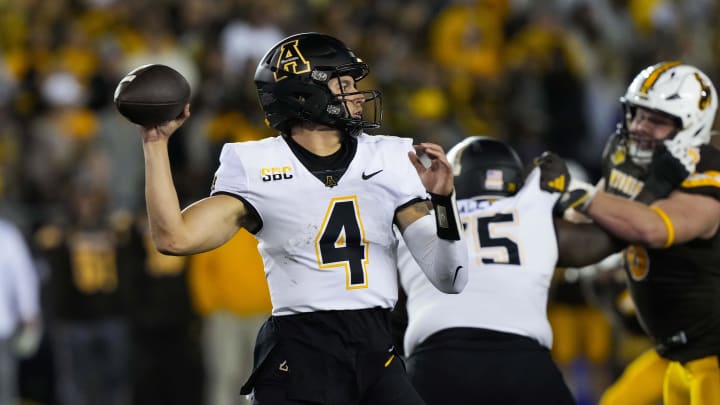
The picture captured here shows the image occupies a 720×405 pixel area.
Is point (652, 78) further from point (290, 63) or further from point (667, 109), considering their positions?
point (290, 63)

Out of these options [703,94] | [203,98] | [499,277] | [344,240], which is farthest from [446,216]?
[203,98]

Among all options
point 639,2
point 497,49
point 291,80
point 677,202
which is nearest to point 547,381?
point 677,202

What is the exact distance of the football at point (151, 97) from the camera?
370 centimetres

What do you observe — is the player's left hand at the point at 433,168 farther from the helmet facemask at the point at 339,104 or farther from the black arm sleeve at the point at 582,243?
the black arm sleeve at the point at 582,243

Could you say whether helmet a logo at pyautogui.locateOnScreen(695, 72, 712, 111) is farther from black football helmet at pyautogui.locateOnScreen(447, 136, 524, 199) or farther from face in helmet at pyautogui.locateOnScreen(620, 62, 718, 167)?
black football helmet at pyautogui.locateOnScreen(447, 136, 524, 199)

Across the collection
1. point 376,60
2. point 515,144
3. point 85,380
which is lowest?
point 85,380

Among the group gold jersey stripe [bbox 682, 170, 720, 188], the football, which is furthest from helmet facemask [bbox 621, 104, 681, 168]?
the football

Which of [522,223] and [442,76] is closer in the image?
[522,223]

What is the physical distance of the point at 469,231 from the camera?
4.85m

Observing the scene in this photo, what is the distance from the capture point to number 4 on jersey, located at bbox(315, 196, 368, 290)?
393cm

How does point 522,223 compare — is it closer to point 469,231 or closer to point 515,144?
point 469,231

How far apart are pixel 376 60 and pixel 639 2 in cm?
333

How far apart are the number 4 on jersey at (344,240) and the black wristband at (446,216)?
0.27 metres

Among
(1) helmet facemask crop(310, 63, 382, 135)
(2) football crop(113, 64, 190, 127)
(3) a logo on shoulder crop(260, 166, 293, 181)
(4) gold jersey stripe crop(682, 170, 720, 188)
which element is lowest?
(4) gold jersey stripe crop(682, 170, 720, 188)
